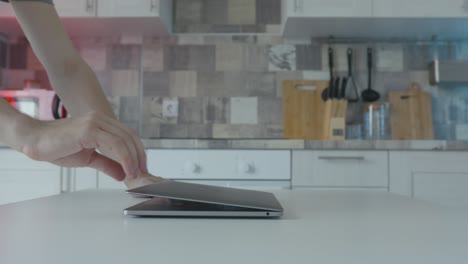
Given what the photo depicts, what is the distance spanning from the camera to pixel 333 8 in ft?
6.58

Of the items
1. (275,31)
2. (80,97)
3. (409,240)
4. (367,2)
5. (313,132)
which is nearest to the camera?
(409,240)

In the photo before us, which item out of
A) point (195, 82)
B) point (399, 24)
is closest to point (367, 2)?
point (399, 24)

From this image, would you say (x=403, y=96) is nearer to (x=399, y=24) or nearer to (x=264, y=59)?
(x=399, y=24)

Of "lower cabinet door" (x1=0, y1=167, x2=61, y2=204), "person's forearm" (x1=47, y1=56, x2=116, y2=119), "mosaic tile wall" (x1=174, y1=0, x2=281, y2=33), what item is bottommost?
"lower cabinet door" (x1=0, y1=167, x2=61, y2=204)

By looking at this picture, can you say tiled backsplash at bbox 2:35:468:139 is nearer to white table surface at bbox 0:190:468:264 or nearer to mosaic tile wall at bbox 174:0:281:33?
mosaic tile wall at bbox 174:0:281:33

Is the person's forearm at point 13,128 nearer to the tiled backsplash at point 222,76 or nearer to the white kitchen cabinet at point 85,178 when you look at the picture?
the white kitchen cabinet at point 85,178

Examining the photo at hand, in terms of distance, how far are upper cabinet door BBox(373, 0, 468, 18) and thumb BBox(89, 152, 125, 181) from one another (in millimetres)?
1671

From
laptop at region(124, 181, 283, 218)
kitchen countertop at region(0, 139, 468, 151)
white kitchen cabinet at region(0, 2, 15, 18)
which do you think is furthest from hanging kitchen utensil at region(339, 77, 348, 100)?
laptop at region(124, 181, 283, 218)

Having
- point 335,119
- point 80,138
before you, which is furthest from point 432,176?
point 80,138

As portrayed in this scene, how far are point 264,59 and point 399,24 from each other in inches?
28.4

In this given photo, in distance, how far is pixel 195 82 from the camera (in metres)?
2.38

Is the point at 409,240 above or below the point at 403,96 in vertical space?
below

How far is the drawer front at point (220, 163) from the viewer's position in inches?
68.4

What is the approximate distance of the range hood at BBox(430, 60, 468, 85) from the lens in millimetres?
2264
